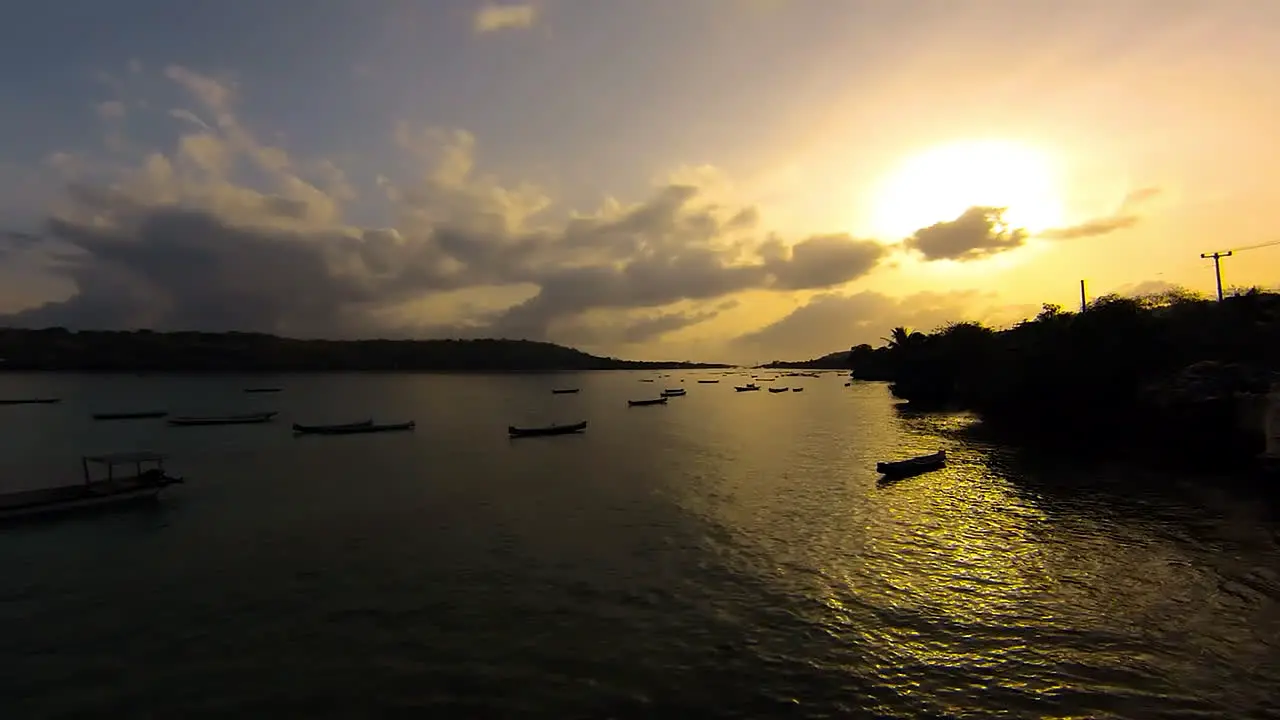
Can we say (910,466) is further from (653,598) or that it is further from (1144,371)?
(1144,371)

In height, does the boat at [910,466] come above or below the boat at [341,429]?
below

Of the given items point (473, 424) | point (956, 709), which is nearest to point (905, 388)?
point (473, 424)

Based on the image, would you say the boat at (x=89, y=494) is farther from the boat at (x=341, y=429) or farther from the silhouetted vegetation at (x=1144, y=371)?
the silhouetted vegetation at (x=1144, y=371)

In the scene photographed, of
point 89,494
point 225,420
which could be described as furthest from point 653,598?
point 225,420

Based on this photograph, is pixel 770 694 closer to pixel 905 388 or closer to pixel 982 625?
pixel 982 625

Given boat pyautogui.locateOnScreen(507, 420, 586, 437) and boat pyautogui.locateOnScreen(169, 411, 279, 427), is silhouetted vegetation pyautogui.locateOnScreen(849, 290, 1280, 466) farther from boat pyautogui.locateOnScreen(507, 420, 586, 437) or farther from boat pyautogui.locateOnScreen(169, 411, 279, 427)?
boat pyautogui.locateOnScreen(169, 411, 279, 427)

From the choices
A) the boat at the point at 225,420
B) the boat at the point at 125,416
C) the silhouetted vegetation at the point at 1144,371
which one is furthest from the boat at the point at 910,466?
the boat at the point at 125,416

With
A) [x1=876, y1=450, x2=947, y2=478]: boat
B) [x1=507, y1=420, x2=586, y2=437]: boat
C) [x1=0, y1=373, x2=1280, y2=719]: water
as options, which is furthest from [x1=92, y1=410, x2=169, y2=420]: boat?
[x1=876, y1=450, x2=947, y2=478]: boat
